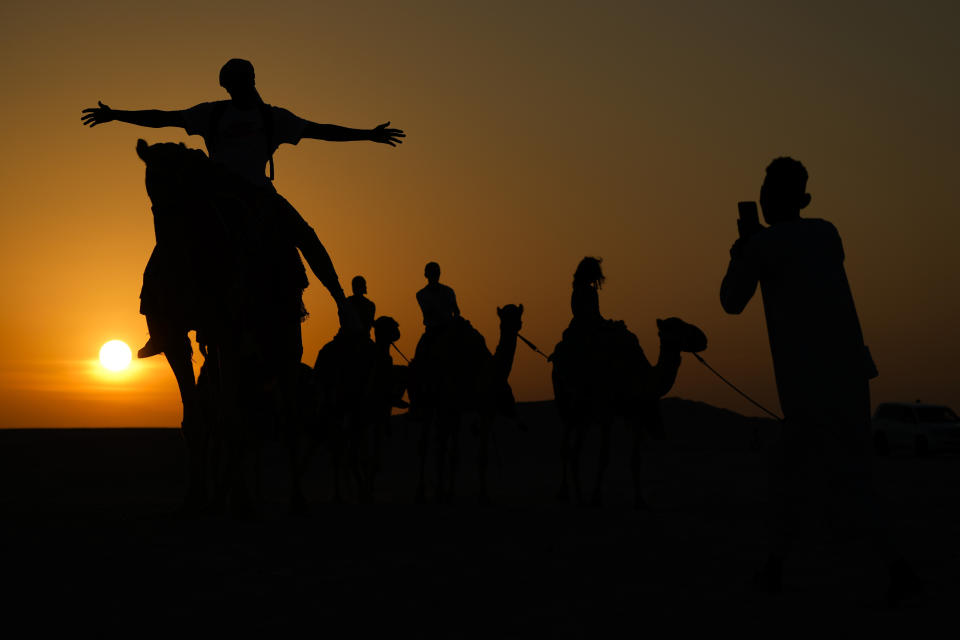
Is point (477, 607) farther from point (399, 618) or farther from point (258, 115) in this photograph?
point (258, 115)

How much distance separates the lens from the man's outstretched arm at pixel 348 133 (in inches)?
415

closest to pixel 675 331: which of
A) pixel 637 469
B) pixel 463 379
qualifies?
pixel 637 469

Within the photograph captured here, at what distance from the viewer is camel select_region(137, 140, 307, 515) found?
9820 mm

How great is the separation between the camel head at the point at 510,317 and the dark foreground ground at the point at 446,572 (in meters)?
2.90

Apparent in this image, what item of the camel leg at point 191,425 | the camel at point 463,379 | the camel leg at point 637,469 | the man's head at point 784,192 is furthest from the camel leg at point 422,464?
the man's head at point 784,192

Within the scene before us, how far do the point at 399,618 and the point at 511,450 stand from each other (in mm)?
37572

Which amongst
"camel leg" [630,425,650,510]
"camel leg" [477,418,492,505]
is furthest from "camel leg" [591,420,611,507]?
"camel leg" [477,418,492,505]

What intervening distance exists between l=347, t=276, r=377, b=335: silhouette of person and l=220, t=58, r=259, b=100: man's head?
6.82m

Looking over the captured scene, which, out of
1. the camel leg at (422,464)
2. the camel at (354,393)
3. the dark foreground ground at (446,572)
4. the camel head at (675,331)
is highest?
the camel head at (675,331)

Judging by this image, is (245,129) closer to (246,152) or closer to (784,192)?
(246,152)

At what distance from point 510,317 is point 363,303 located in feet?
8.22

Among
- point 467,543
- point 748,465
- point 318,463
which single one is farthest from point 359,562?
point 318,463

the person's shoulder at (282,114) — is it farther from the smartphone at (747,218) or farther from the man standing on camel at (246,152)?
the smartphone at (747,218)

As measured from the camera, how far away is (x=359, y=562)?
7.79 metres
